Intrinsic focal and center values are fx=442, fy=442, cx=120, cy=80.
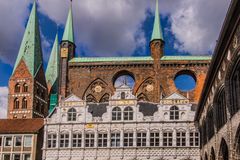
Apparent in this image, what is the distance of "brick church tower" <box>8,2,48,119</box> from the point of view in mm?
93062

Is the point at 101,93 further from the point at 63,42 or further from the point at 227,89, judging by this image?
the point at 227,89

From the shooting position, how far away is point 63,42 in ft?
213

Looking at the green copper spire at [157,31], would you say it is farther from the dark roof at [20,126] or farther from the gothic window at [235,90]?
the gothic window at [235,90]

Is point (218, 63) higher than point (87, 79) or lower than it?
lower

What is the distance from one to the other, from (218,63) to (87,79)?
3405cm

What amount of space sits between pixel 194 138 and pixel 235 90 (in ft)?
76.8

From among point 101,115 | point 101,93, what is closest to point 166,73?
point 101,93

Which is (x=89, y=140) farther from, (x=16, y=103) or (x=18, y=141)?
(x=16, y=103)

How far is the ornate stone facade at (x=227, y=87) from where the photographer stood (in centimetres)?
2410

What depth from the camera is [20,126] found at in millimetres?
54312

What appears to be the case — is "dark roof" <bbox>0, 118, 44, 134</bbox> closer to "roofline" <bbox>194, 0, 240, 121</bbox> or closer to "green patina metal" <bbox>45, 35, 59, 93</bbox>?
"roofline" <bbox>194, 0, 240, 121</bbox>

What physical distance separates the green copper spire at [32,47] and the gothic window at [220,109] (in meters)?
67.3

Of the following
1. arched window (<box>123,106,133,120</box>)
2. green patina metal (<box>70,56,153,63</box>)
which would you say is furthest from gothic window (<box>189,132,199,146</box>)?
green patina metal (<box>70,56,153,63</box>)

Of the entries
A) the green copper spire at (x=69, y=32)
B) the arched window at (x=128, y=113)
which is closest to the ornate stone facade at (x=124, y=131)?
the arched window at (x=128, y=113)
